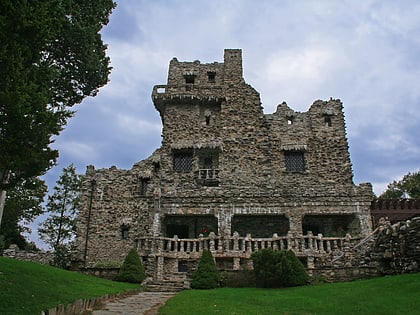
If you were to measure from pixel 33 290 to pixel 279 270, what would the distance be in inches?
392

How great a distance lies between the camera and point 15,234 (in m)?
39.6

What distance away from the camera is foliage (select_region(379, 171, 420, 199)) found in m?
45.9

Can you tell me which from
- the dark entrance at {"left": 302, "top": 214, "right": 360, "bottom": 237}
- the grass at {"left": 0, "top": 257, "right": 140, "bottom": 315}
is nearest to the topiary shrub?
the grass at {"left": 0, "top": 257, "right": 140, "bottom": 315}

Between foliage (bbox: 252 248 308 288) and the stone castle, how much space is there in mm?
4963

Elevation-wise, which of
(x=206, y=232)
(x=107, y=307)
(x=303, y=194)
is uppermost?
(x=303, y=194)

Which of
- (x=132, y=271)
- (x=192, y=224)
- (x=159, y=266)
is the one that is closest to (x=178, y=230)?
(x=192, y=224)

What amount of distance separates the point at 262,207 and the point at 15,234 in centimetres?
2698

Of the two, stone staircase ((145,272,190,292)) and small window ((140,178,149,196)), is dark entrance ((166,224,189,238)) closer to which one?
small window ((140,178,149,196))

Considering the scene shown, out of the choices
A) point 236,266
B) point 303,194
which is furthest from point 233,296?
point 303,194

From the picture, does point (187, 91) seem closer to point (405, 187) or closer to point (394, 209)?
point (394, 209)

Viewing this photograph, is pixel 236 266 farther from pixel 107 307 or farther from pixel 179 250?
→ pixel 107 307

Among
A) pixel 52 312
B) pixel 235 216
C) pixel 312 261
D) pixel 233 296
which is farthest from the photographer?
pixel 235 216

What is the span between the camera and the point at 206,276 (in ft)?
62.0

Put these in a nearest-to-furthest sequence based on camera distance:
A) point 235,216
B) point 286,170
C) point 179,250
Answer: point 179,250
point 235,216
point 286,170
